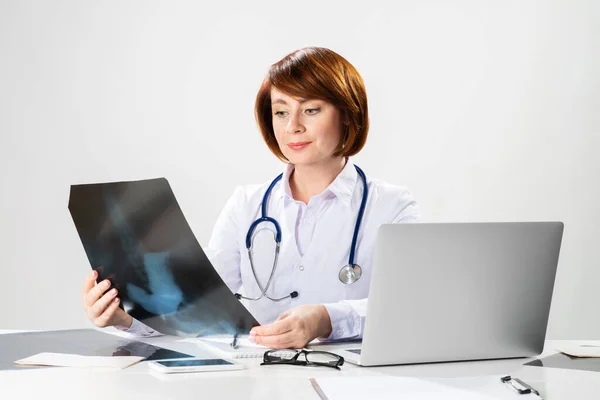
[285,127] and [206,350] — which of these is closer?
[206,350]

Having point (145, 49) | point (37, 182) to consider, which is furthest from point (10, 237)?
point (145, 49)

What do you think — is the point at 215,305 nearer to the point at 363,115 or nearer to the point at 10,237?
the point at 363,115

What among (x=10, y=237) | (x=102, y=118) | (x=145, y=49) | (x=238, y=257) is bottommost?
(x=10, y=237)

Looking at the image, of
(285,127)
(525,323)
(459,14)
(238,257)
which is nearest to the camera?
(525,323)

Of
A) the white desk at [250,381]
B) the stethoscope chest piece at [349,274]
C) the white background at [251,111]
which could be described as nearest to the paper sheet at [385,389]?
the white desk at [250,381]

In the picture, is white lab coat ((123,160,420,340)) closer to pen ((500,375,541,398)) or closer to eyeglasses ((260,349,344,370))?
eyeglasses ((260,349,344,370))

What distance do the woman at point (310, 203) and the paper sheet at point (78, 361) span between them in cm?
64

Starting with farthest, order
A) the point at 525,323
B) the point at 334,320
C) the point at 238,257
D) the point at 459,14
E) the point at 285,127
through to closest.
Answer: the point at 459,14 → the point at 238,257 → the point at 285,127 → the point at 334,320 → the point at 525,323

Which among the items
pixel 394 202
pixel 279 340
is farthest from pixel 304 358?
pixel 394 202

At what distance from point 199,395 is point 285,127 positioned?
959 millimetres

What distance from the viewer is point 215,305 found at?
1408mm

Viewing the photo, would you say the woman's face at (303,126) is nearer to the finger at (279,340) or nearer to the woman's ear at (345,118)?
the woman's ear at (345,118)

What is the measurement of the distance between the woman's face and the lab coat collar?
99 millimetres

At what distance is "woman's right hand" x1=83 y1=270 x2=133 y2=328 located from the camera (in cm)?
149
